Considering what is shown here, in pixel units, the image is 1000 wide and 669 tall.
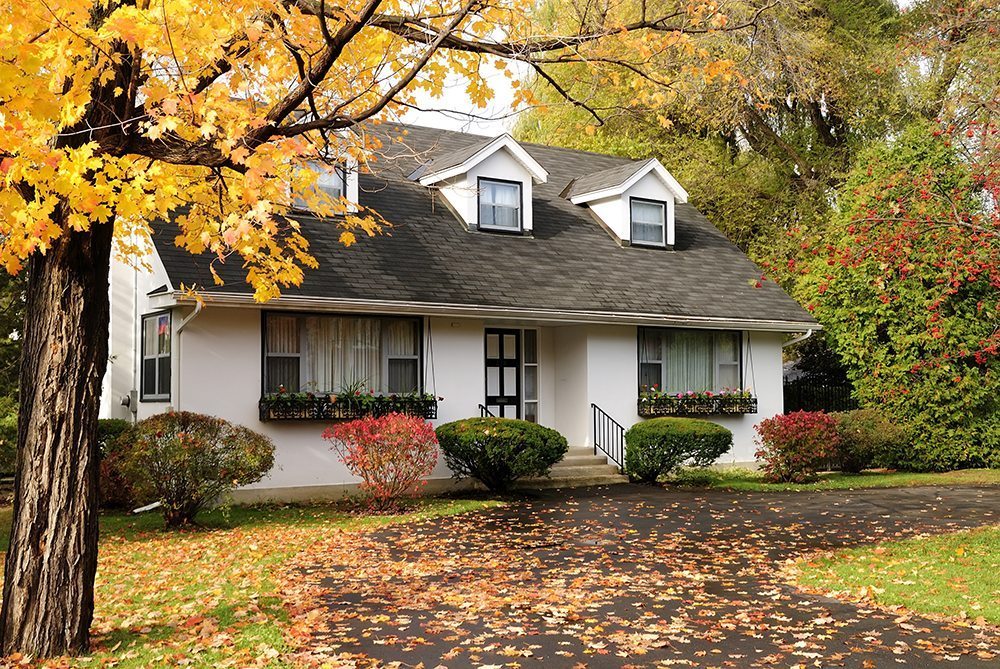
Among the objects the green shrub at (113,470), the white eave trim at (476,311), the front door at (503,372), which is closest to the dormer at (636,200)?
the white eave trim at (476,311)

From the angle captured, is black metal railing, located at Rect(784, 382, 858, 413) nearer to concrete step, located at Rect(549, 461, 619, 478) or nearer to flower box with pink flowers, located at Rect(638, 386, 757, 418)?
flower box with pink flowers, located at Rect(638, 386, 757, 418)

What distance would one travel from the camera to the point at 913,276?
2116cm

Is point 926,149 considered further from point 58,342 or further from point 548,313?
point 58,342

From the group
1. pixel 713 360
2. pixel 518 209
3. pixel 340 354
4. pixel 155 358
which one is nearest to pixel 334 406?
A: pixel 340 354

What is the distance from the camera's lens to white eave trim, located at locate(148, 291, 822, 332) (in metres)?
15.3

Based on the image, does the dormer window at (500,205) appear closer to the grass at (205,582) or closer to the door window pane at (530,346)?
the door window pane at (530,346)

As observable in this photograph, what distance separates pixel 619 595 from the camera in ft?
29.1

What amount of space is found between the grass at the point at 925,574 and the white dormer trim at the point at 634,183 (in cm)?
1257

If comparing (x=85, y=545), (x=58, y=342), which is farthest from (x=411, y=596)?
(x=58, y=342)

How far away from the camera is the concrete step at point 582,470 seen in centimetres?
1853

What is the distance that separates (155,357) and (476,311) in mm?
5666

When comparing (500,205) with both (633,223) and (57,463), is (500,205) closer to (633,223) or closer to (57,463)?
(633,223)

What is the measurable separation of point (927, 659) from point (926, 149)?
17.8m

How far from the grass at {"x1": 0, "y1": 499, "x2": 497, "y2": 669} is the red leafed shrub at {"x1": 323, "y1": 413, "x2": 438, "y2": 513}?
53cm
